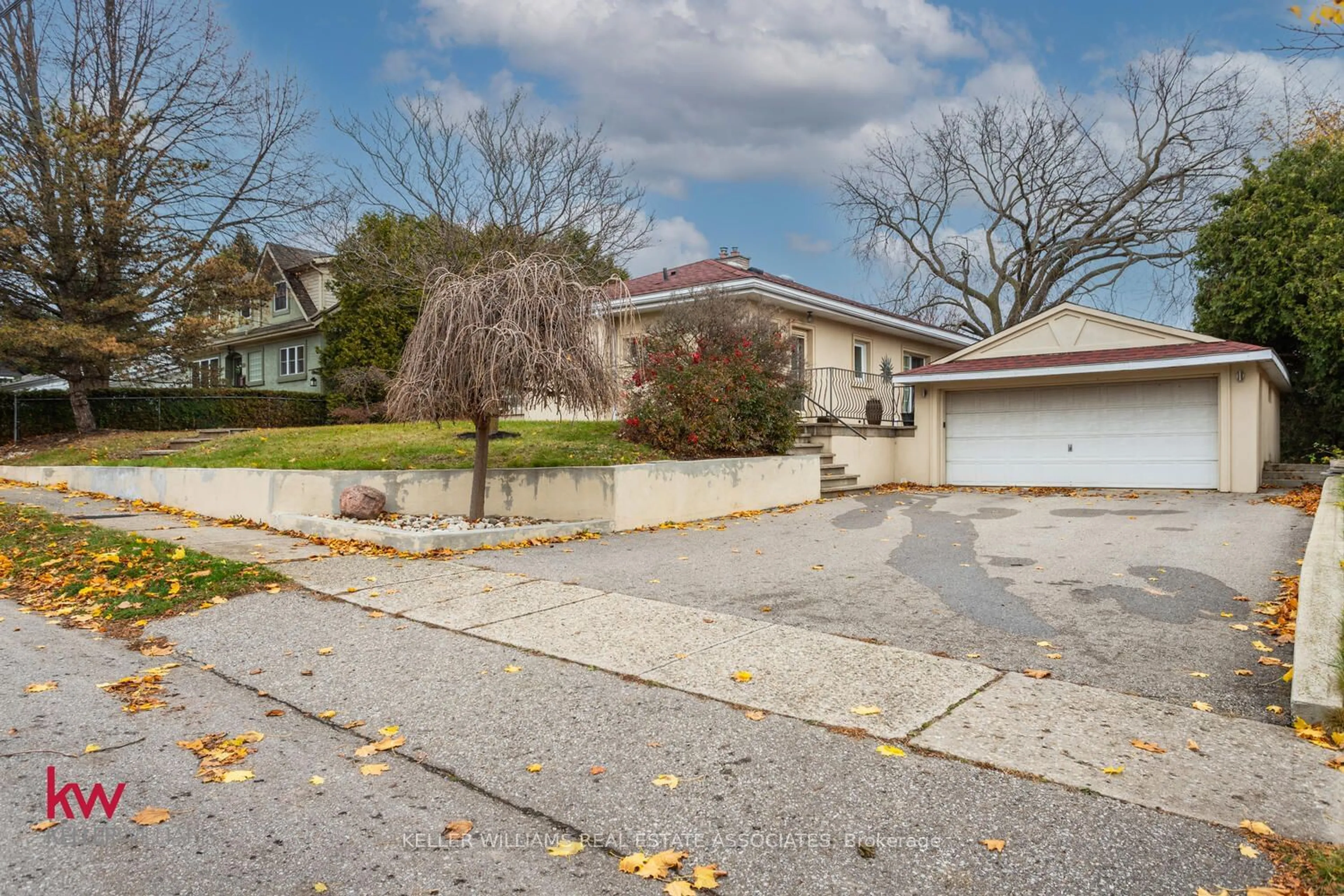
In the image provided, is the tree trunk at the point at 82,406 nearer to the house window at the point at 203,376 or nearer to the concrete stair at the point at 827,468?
the house window at the point at 203,376

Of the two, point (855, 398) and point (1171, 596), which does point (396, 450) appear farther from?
point (855, 398)

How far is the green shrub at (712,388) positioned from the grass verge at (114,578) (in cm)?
579

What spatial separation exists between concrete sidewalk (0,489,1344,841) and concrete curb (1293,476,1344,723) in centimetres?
21

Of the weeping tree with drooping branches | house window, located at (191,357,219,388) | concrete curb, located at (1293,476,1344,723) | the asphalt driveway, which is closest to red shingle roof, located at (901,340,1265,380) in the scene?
the asphalt driveway

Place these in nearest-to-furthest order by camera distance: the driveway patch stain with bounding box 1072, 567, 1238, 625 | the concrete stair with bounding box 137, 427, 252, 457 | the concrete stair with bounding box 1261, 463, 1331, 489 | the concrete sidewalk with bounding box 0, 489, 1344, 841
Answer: the concrete sidewalk with bounding box 0, 489, 1344, 841, the driveway patch stain with bounding box 1072, 567, 1238, 625, the concrete stair with bounding box 1261, 463, 1331, 489, the concrete stair with bounding box 137, 427, 252, 457

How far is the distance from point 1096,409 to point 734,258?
10934 millimetres

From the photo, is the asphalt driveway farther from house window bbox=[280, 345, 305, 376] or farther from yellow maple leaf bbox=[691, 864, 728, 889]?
house window bbox=[280, 345, 305, 376]

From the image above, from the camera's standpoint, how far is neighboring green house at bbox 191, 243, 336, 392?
27.2m

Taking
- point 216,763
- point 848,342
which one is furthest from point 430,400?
point 848,342

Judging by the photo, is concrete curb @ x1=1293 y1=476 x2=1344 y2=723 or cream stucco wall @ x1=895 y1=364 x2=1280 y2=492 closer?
concrete curb @ x1=1293 y1=476 x2=1344 y2=723

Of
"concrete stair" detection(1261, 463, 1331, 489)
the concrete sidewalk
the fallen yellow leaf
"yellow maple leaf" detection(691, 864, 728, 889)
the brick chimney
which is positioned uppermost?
the brick chimney

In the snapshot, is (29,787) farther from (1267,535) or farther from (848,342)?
(848,342)

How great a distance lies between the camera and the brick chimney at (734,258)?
2262cm

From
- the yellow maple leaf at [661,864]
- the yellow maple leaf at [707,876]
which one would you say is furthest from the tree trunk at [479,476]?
the yellow maple leaf at [707,876]
